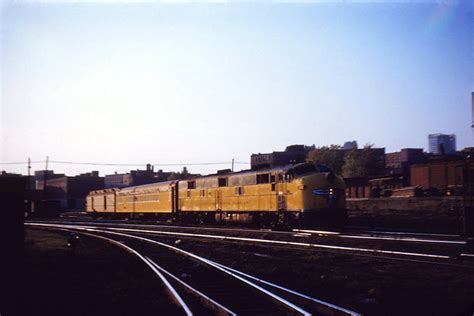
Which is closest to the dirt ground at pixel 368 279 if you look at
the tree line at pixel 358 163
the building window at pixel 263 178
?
the building window at pixel 263 178

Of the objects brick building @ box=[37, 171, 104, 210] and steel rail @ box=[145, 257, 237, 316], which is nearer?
steel rail @ box=[145, 257, 237, 316]

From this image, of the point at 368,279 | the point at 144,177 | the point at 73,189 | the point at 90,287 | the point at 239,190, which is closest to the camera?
the point at 368,279

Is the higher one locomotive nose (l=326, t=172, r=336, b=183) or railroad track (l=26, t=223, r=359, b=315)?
locomotive nose (l=326, t=172, r=336, b=183)

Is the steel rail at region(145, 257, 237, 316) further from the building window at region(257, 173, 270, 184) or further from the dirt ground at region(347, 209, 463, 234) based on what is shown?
the dirt ground at region(347, 209, 463, 234)

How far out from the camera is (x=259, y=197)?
28.7m

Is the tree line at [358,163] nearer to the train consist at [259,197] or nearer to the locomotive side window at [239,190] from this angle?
the train consist at [259,197]

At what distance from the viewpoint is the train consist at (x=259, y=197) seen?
24.7m

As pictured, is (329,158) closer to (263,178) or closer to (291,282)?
(263,178)

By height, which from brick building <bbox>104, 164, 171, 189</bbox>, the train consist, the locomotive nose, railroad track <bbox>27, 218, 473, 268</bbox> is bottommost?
railroad track <bbox>27, 218, 473, 268</bbox>

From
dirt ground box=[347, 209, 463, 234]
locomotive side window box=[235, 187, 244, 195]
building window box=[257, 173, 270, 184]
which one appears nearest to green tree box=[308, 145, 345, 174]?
dirt ground box=[347, 209, 463, 234]

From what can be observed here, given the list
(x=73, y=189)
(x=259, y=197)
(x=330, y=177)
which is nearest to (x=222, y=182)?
(x=259, y=197)

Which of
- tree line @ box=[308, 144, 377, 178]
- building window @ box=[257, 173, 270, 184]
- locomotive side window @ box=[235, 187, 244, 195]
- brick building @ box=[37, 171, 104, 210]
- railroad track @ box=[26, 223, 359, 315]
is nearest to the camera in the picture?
railroad track @ box=[26, 223, 359, 315]

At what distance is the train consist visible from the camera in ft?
80.9

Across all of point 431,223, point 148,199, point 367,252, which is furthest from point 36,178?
point 367,252
